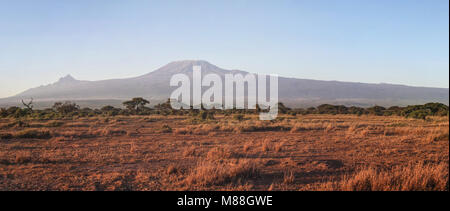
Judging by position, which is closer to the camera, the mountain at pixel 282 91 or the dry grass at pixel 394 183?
the dry grass at pixel 394 183

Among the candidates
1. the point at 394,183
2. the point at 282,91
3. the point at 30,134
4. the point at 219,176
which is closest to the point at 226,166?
the point at 219,176

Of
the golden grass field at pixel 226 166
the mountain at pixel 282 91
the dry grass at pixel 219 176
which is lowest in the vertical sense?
the golden grass field at pixel 226 166

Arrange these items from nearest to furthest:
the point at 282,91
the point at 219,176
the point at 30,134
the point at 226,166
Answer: the point at 219,176
the point at 226,166
the point at 30,134
the point at 282,91

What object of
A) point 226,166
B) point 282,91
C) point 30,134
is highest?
point 282,91

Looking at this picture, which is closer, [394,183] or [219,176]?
[394,183]

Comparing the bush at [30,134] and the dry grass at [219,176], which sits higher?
the dry grass at [219,176]

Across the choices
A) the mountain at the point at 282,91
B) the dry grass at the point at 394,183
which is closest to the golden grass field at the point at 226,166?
the dry grass at the point at 394,183

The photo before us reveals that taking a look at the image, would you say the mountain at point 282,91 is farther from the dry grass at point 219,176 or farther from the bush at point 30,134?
the dry grass at point 219,176

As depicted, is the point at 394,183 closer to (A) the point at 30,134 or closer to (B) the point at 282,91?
(A) the point at 30,134

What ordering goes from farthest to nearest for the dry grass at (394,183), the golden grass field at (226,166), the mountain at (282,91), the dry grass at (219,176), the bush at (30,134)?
1. the mountain at (282,91)
2. the bush at (30,134)
3. the dry grass at (219,176)
4. the golden grass field at (226,166)
5. the dry grass at (394,183)

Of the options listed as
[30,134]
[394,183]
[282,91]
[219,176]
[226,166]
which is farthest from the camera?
[282,91]

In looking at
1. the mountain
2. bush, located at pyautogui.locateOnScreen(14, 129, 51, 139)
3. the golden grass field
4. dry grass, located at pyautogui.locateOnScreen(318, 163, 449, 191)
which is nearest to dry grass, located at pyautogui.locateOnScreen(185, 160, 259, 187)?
→ the golden grass field

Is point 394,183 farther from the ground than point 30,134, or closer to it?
farther from the ground
